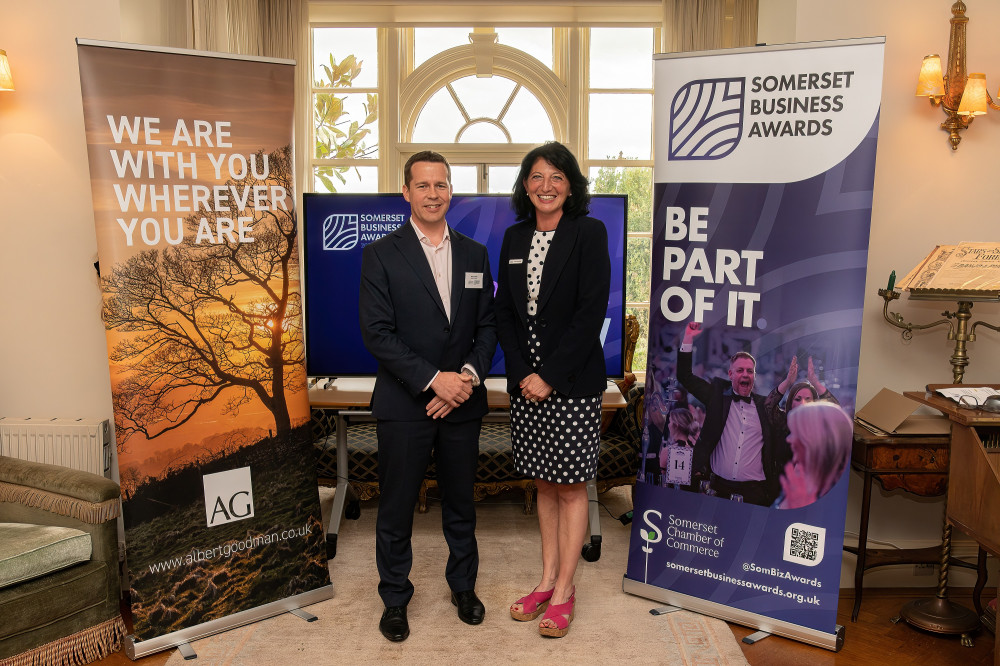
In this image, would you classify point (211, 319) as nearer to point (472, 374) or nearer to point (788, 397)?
point (472, 374)

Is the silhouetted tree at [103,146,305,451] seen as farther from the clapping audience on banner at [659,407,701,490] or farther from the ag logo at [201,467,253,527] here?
the clapping audience on banner at [659,407,701,490]

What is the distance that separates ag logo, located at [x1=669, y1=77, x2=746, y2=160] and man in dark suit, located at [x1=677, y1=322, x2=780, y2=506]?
68 cm

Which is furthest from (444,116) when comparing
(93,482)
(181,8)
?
(93,482)

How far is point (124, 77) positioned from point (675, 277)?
2.16 meters

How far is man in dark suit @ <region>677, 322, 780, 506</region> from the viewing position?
8.97 feet

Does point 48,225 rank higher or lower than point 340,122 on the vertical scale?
lower

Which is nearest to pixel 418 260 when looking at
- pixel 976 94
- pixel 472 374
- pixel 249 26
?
pixel 472 374

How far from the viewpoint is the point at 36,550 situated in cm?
241

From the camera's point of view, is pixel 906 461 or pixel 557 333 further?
pixel 906 461

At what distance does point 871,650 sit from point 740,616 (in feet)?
1.56

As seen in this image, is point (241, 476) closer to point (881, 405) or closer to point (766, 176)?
point (766, 176)

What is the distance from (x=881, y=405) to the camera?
2877 millimetres

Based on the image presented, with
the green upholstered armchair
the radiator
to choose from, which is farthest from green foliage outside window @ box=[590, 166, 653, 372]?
the green upholstered armchair

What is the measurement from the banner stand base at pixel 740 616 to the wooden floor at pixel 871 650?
0.03 meters
